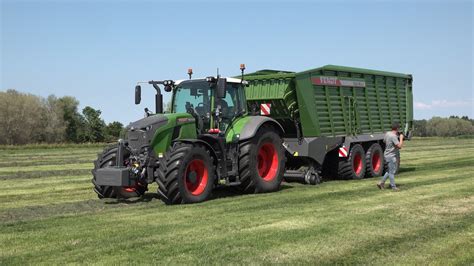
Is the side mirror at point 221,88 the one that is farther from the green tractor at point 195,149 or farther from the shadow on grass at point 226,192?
the shadow on grass at point 226,192

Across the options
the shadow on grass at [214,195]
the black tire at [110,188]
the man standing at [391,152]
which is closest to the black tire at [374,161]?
the man standing at [391,152]

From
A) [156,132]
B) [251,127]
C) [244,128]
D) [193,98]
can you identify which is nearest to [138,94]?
[193,98]

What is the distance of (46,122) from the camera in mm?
72125

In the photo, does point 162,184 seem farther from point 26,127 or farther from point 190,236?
point 26,127

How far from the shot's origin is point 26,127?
224 feet

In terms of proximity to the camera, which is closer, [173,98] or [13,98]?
[173,98]

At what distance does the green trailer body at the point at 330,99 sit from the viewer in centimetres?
1325

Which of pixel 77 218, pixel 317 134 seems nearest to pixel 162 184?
pixel 77 218

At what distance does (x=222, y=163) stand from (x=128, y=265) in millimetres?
5508

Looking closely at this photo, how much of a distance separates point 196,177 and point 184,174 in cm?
58

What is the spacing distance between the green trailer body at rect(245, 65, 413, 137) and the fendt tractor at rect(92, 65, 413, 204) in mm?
27

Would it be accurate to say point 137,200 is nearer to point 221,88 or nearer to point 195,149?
point 195,149

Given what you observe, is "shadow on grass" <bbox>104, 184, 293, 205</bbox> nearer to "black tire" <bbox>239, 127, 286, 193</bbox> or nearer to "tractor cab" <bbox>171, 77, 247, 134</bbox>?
"black tire" <bbox>239, 127, 286, 193</bbox>

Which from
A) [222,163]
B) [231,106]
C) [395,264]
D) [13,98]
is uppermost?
[13,98]
